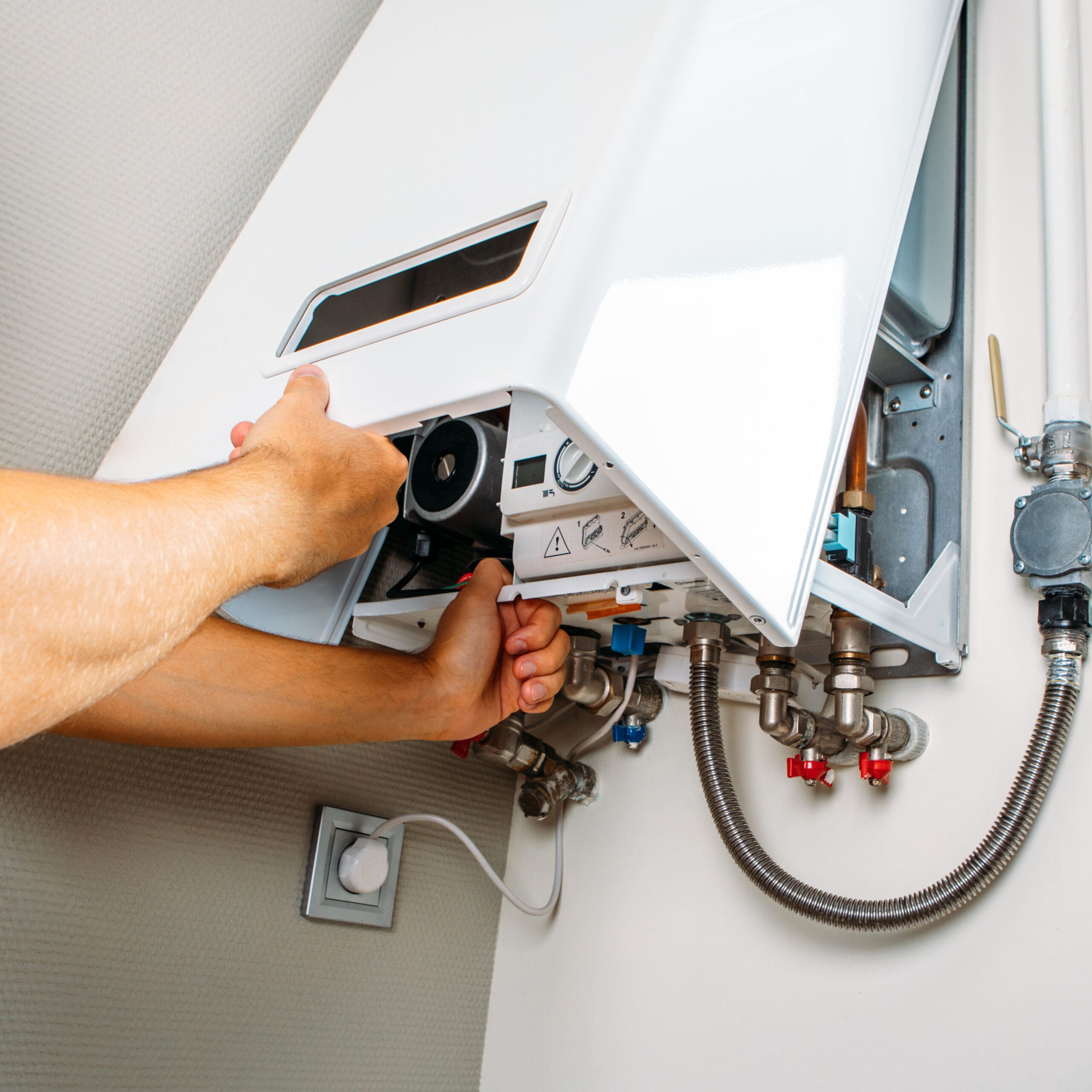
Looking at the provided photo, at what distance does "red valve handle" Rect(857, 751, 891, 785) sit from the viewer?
0.81m

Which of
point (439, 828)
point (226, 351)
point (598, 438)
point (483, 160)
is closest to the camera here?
point (598, 438)

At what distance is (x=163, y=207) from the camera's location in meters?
1.03

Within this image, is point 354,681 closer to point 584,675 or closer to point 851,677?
point 584,675

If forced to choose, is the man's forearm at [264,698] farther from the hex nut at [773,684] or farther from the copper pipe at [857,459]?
the copper pipe at [857,459]

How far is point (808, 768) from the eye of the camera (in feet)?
2.72

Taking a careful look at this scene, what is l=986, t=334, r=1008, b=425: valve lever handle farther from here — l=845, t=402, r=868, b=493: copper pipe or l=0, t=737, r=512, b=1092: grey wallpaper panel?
l=0, t=737, r=512, b=1092: grey wallpaper panel

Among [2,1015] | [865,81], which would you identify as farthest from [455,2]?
[2,1015]

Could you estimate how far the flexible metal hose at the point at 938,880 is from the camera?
0.71m

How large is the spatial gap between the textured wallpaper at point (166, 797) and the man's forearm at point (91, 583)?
0.43 meters

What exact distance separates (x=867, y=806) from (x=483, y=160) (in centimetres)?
67

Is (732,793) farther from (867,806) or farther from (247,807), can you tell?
(247,807)

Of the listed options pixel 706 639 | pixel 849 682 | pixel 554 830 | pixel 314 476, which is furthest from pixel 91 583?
pixel 554 830

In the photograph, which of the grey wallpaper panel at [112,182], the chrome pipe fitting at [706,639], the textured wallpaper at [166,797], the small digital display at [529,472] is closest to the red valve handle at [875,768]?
the chrome pipe fitting at [706,639]

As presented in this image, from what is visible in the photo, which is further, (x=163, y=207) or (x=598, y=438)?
(x=163, y=207)
